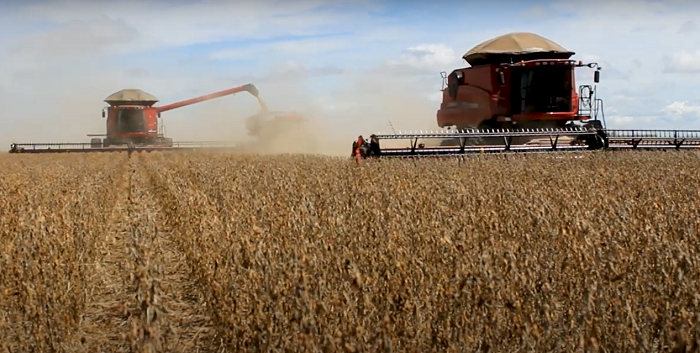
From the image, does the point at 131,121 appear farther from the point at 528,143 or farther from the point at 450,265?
the point at 450,265

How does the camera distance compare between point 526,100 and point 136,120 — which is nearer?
point 526,100

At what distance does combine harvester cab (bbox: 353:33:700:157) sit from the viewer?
14.0m

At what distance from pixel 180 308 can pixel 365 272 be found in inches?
Result: 42.7

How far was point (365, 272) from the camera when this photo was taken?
13.0 ft

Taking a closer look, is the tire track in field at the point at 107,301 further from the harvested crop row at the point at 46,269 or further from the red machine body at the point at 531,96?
the red machine body at the point at 531,96

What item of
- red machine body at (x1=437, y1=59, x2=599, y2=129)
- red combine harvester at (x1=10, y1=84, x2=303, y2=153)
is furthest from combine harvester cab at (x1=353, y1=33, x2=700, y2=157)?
red combine harvester at (x1=10, y1=84, x2=303, y2=153)

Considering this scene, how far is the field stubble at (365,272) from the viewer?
2980mm

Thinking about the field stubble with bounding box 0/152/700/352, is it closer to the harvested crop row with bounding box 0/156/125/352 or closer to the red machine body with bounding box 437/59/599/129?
the harvested crop row with bounding box 0/156/125/352

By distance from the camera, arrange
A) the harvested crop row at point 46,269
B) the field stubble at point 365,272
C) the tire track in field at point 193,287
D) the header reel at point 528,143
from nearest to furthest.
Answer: the field stubble at point 365,272, the harvested crop row at point 46,269, the tire track in field at point 193,287, the header reel at point 528,143

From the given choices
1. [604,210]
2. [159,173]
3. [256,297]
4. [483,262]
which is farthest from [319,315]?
[159,173]

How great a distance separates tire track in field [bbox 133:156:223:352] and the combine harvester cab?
8.90m

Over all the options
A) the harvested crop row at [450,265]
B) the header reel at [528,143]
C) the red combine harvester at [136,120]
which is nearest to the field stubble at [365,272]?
the harvested crop row at [450,265]

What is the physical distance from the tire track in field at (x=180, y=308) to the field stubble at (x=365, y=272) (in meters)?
0.02

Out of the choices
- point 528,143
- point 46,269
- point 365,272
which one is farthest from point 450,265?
point 528,143
